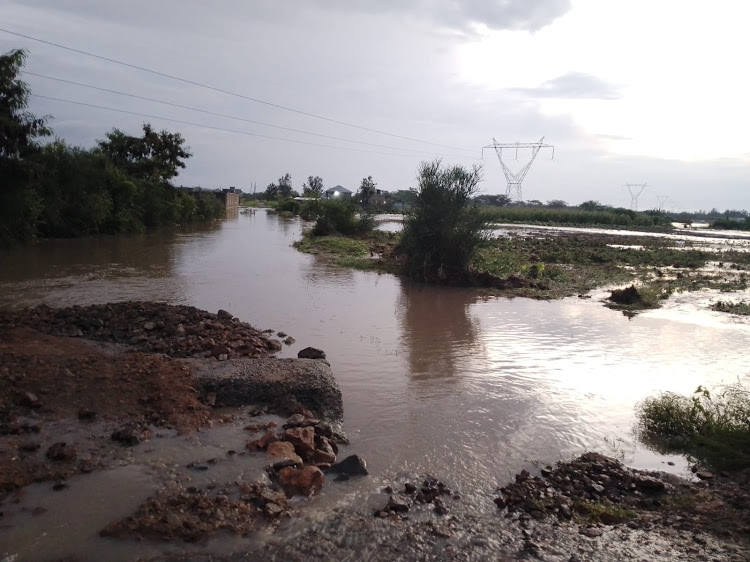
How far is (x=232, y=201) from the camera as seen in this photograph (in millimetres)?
83938

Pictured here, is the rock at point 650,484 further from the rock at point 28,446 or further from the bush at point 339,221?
the bush at point 339,221

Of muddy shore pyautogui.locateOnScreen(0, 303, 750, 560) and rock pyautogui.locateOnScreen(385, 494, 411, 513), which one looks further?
rock pyautogui.locateOnScreen(385, 494, 411, 513)

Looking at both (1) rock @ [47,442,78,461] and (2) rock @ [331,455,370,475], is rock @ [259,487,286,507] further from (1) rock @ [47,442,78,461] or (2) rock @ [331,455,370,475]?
(1) rock @ [47,442,78,461]

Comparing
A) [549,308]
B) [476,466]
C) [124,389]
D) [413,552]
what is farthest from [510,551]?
[549,308]

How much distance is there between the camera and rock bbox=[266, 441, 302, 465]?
5.17 meters

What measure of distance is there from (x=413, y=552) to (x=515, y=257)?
23.1 metres

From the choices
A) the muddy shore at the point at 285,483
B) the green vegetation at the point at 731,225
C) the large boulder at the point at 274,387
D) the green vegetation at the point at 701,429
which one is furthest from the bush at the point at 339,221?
the green vegetation at the point at 731,225

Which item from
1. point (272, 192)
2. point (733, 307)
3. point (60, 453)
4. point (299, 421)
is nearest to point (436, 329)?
point (299, 421)

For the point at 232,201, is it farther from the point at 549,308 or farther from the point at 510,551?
the point at 510,551

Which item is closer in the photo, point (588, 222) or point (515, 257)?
point (515, 257)

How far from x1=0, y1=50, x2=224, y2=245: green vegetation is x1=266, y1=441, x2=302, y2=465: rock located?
62.4 ft

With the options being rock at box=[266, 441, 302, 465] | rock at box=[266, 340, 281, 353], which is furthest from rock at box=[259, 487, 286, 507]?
rock at box=[266, 340, 281, 353]

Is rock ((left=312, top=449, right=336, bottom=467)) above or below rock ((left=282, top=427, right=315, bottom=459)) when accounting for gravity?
below

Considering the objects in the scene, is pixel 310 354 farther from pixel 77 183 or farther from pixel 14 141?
pixel 77 183
